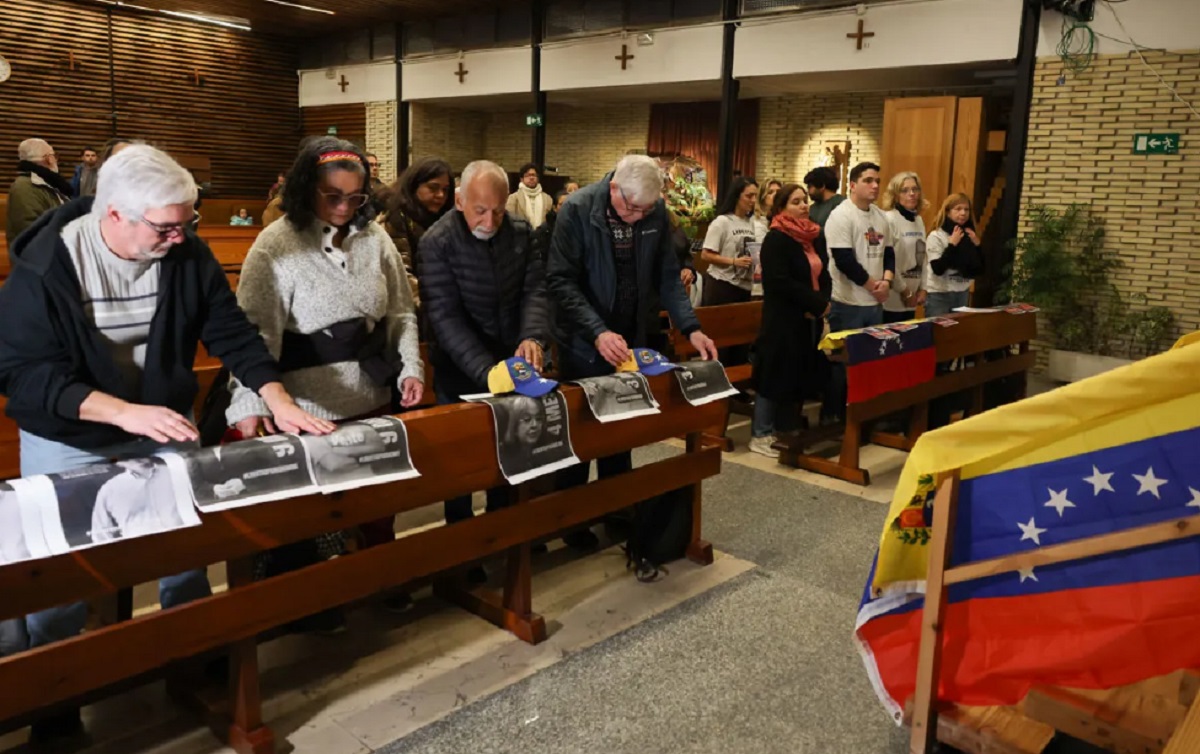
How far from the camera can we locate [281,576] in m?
2.45

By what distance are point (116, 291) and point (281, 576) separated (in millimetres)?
826

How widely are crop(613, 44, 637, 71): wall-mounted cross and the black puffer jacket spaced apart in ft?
28.4

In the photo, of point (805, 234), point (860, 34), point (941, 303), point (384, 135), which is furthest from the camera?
point (384, 135)

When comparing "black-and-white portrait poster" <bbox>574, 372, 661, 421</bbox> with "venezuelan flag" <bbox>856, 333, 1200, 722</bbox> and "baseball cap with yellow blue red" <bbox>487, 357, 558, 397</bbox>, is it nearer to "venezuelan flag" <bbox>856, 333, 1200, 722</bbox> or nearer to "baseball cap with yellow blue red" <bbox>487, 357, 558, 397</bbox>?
"baseball cap with yellow blue red" <bbox>487, 357, 558, 397</bbox>

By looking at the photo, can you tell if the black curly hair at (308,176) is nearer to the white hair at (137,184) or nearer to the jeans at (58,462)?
the white hair at (137,184)

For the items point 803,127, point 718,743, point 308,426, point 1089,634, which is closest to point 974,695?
point 1089,634

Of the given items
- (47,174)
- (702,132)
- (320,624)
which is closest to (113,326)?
(320,624)

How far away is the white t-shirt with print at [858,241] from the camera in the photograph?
17.9 feet

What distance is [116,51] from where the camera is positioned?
14.1 m

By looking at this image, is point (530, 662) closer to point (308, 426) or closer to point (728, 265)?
point (308, 426)

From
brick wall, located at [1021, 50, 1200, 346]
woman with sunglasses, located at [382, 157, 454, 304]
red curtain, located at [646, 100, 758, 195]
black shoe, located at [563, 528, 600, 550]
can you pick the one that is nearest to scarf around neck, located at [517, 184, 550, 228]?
red curtain, located at [646, 100, 758, 195]

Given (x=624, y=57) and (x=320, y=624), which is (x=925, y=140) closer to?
(x=624, y=57)

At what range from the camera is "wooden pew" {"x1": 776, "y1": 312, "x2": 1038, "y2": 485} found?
16.5 ft

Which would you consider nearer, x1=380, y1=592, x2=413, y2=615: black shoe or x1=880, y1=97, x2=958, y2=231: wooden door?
x1=380, y1=592, x2=413, y2=615: black shoe
